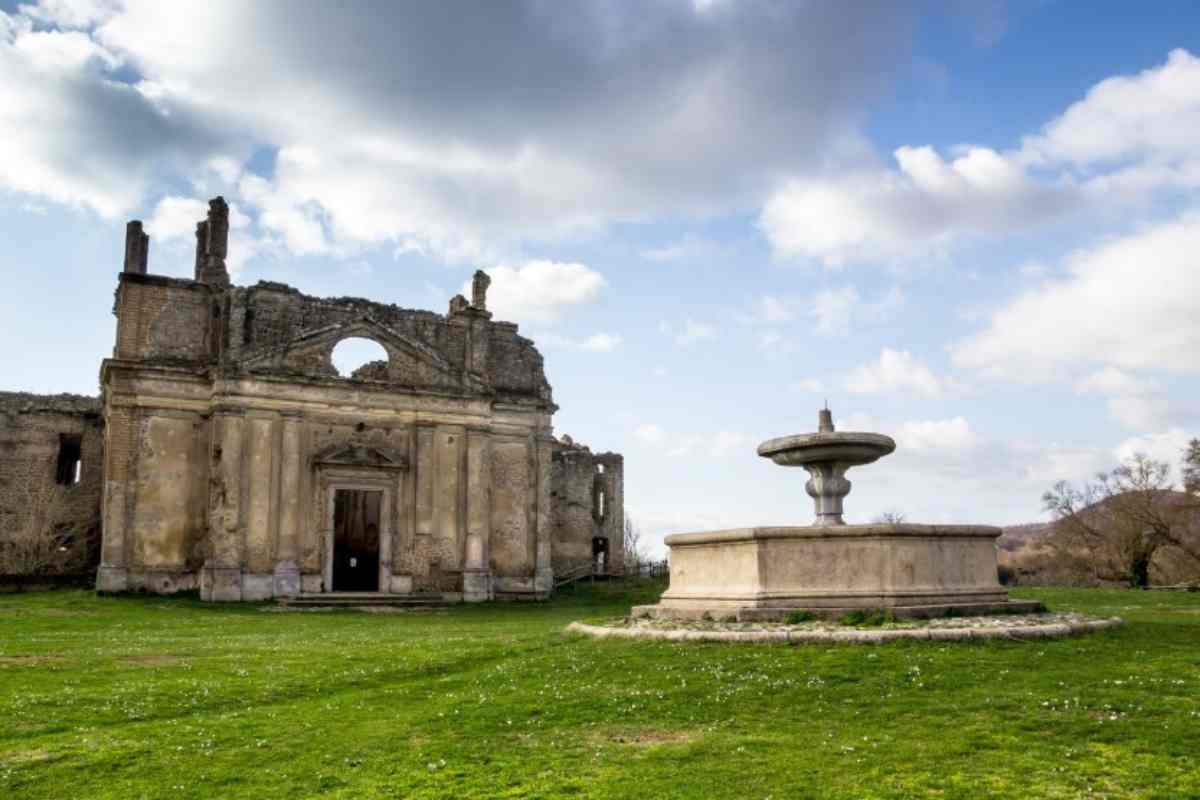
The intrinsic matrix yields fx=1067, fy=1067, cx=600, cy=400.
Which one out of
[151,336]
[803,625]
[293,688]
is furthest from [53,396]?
[803,625]

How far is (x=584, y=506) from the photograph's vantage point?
4456cm

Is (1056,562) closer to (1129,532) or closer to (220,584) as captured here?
(1129,532)

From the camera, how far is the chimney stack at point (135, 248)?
34219mm

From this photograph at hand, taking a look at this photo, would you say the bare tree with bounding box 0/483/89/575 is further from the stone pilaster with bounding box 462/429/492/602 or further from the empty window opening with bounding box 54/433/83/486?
the stone pilaster with bounding box 462/429/492/602

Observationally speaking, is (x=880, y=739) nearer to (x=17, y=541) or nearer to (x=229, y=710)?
(x=229, y=710)

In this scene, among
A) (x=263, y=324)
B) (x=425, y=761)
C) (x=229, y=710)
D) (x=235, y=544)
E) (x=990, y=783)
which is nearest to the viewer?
(x=990, y=783)

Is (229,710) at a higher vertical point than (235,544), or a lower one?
lower

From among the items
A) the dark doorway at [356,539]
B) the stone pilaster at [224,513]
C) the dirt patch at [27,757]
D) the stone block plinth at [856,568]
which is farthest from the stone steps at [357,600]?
the dirt patch at [27,757]

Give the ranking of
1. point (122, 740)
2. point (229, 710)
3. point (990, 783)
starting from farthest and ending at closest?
point (229, 710)
point (122, 740)
point (990, 783)

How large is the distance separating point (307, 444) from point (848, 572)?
21.8 meters

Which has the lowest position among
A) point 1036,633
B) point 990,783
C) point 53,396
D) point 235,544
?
point 990,783

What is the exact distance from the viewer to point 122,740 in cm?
1008

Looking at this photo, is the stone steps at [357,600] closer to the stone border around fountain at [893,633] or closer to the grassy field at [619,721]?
the grassy field at [619,721]

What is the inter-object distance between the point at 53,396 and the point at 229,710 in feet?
100
